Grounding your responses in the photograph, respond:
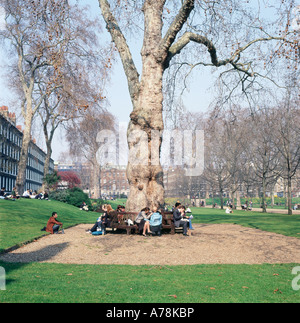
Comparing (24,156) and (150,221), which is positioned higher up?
(24,156)

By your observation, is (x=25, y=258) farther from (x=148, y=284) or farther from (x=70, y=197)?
(x=70, y=197)

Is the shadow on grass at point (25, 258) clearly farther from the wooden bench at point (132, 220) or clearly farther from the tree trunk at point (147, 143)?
the tree trunk at point (147, 143)

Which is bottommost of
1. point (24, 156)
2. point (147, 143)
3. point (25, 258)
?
point (25, 258)

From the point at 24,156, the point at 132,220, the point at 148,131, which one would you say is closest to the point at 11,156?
the point at 24,156

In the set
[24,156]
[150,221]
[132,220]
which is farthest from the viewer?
[24,156]

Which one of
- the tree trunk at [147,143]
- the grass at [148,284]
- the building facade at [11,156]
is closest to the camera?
the grass at [148,284]

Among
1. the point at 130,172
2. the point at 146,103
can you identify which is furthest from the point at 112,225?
the point at 146,103

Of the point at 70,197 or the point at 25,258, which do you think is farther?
the point at 70,197

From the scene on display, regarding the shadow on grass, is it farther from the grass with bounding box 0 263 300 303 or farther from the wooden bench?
the wooden bench

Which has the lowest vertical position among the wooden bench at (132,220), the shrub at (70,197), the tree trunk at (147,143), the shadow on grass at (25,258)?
the shadow on grass at (25,258)

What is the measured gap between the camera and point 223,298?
5.59 metres

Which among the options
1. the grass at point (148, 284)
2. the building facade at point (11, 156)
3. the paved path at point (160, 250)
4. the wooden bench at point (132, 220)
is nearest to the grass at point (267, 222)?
the paved path at point (160, 250)
